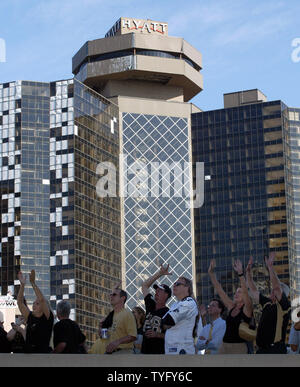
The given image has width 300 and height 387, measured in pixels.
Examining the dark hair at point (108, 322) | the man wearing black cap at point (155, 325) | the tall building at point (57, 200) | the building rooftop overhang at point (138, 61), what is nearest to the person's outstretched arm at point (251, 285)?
the man wearing black cap at point (155, 325)

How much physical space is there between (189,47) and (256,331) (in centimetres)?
13275

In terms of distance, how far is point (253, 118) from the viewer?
13325 centimetres

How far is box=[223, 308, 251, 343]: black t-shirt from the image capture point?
15.8 m

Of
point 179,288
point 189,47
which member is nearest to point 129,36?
point 189,47

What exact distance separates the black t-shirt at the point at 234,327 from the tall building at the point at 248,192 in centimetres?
11165

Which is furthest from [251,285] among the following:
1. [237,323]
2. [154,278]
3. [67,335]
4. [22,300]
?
[22,300]

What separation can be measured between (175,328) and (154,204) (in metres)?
120

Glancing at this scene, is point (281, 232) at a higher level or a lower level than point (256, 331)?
higher

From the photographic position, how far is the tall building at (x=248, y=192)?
423ft

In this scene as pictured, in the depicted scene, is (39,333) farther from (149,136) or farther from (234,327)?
(149,136)

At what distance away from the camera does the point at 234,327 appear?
15773 mm

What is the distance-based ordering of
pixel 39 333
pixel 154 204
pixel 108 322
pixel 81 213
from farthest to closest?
pixel 154 204, pixel 81 213, pixel 108 322, pixel 39 333
